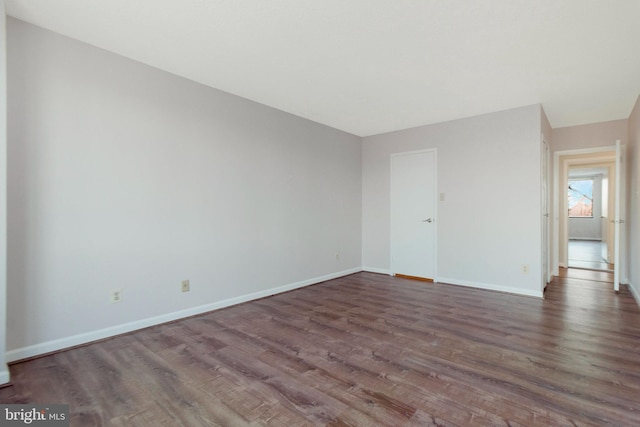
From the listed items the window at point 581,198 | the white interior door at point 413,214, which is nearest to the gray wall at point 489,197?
the white interior door at point 413,214

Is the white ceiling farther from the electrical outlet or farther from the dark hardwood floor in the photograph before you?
the dark hardwood floor

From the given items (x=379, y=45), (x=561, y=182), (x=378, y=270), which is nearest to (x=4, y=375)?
(x=379, y=45)

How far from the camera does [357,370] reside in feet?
6.84

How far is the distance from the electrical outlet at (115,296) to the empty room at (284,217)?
0.05 ft

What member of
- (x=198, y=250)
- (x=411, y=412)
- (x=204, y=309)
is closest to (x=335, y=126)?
(x=198, y=250)

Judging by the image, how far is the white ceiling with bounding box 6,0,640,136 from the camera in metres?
2.06

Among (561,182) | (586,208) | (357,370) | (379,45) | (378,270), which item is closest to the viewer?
(357,370)

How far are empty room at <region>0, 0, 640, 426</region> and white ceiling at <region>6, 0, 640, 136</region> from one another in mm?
23

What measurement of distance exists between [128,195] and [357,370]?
7.92 feet

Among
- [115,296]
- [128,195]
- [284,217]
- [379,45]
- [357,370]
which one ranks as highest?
[379,45]

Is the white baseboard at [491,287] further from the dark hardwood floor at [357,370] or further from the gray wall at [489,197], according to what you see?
the dark hardwood floor at [357,370]

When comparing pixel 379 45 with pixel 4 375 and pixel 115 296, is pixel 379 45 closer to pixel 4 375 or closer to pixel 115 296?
pixel 115 296

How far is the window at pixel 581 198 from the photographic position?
11.6 meters

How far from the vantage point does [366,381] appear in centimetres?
195
